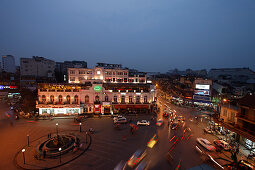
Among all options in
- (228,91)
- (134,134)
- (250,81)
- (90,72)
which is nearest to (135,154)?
(134,134)

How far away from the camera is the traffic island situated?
1284cm

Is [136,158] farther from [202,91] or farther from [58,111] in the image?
[202,91]

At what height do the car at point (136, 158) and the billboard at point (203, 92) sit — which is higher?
the billboard at point (203, 92)

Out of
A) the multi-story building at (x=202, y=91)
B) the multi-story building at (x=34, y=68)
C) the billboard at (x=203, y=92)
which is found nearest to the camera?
the multi-story building at (x=202, y=91)

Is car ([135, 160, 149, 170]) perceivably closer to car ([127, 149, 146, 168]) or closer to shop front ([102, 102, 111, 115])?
car ([127, 149, 146, 168])

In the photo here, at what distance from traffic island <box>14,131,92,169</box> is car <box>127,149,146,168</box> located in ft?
20.7

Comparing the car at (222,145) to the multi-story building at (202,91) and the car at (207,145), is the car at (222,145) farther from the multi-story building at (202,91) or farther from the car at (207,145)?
the multi-story building at (202,91)

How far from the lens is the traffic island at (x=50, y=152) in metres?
12.8

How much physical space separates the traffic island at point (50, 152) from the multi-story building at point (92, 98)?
11.3 metres

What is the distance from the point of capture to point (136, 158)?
551 inches

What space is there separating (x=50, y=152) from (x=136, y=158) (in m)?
10.9

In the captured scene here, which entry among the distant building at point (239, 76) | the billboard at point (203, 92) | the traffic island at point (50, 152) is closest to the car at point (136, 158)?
the traffic island at point (50, 152)

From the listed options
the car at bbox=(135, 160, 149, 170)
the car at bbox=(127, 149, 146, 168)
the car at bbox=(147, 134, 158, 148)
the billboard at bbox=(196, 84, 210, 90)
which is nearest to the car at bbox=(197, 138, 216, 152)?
the car at bbox=(147, 134, 158, 148)

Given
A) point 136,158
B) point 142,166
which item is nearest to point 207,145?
point 142,166
